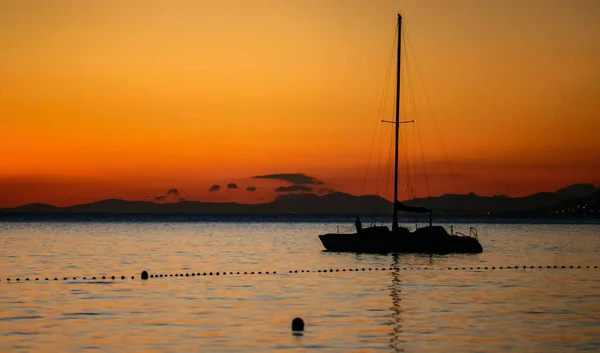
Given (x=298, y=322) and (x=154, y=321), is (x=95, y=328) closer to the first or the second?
(x=154, y=321)

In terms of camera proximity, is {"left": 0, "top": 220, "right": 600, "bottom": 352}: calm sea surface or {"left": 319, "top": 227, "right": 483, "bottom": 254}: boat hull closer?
{"left": 0, "top": 220, "right": 600, "bottom": 352}: calm sea surface

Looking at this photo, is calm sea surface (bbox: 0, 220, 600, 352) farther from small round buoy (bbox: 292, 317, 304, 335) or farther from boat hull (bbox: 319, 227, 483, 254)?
boat hull (bbox: 319, 227, 483, 254)

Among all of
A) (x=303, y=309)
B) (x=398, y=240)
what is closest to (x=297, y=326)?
(x=303, y=309)

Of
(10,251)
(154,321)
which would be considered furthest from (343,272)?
(10,251)

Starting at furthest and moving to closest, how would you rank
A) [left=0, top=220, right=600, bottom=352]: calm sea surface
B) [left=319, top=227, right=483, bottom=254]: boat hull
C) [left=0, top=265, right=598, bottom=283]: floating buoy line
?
[left=319, top=227, right=483, bottom=254]: boat hull, [left=0, top=265, right=598, bottom=283]: floating buoy line, [left=0, top=220, right=600, bottom=352]: calm sea surface

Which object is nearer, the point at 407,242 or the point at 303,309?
the point at 303,309

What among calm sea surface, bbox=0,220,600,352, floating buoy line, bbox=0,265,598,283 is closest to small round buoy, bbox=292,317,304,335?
calm sea surface, bbox=0,220,600,352

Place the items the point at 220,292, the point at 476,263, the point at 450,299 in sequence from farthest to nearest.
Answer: the point at 476,263, the point at 220,292, the point at 450,299

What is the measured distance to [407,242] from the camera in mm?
82500

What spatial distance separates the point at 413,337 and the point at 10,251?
74.5 meters

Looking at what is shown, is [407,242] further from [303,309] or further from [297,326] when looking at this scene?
[297,326]

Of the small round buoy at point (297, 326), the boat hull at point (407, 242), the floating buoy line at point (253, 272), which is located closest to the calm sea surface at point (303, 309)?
the small round buoy at point (297, 326)

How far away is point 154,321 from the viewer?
4025cm

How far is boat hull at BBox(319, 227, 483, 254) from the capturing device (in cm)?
8262
